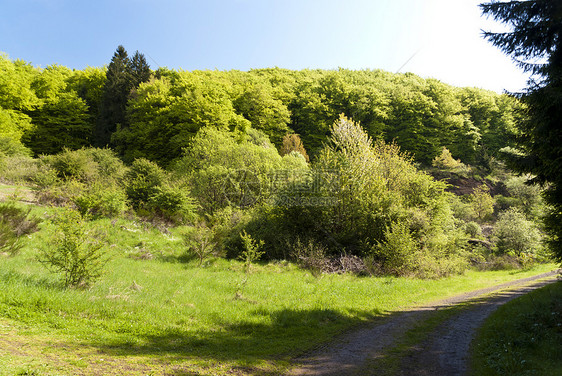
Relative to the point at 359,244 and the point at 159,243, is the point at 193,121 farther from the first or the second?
the point at 359,244

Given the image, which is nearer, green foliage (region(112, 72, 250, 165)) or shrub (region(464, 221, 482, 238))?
shrub (region(464, 221, 482, 238))

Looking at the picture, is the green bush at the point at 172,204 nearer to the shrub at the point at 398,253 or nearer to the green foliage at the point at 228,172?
the green foliage at the point at 228,172

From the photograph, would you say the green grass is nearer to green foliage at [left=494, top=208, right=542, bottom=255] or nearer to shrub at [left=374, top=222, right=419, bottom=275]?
shrub at [left=374, top=222, right=419, bottom=275]

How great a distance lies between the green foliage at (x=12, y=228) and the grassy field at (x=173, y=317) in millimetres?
500

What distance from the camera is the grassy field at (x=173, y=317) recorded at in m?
5.20

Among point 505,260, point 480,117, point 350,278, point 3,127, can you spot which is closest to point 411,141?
point 480,117

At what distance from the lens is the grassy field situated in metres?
5.20

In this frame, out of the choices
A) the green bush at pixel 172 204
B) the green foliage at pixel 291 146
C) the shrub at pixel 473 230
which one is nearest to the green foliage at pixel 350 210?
the green bush at pixel 172 204

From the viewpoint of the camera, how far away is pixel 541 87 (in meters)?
8.10

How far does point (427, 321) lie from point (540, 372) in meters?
4.21

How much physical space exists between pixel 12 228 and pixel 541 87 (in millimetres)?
19181

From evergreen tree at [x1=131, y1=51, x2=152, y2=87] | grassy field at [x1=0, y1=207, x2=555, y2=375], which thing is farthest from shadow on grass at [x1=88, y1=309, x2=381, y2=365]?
evergreen tree at [x1=131, y1=51, x2=152, y2=87]

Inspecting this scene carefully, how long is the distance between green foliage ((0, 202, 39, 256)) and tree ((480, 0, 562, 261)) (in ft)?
54.7

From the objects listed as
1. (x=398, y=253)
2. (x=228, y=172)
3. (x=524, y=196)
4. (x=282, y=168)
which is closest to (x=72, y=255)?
(x=398, y=253)
